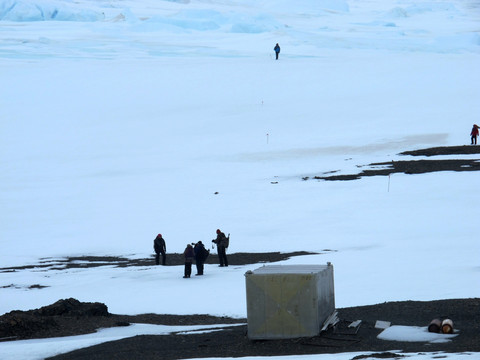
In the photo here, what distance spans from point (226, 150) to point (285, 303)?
84.7 feet

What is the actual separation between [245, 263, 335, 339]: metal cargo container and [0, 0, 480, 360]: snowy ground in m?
2.80

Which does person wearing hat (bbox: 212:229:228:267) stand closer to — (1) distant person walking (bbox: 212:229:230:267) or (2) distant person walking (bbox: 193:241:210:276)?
(1) distant person walking (bbox: 212:229:230:267)

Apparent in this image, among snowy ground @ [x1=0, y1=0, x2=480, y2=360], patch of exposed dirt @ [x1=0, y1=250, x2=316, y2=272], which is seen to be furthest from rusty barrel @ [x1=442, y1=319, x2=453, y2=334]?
patch of exposed dirt @ [x1=0, y1=250, x2=316, y2=272]

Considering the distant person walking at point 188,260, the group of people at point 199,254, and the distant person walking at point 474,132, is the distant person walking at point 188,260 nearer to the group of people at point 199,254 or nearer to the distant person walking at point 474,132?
the group of people at point 199,254

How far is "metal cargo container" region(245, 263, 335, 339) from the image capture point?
11.6 meters

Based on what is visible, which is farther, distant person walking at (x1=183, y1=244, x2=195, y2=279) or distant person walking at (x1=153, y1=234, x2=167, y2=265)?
distant person walking at (x1=153, y1=234, x2=167, y2=265)

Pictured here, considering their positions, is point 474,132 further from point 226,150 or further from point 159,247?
point 159,247

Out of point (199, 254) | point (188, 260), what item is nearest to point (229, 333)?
point (188, 260)

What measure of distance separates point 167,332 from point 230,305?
7.45 ft

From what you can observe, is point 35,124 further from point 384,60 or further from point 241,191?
point 384,60

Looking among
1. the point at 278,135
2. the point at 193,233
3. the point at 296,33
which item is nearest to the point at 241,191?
the point at 193,233

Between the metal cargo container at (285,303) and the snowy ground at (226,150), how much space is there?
2.80m

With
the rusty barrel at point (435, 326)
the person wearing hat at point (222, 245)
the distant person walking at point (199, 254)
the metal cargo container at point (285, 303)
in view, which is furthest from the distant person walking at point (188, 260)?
the rusty barrel at point (435, 326)

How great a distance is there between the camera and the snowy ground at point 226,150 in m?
18.1
